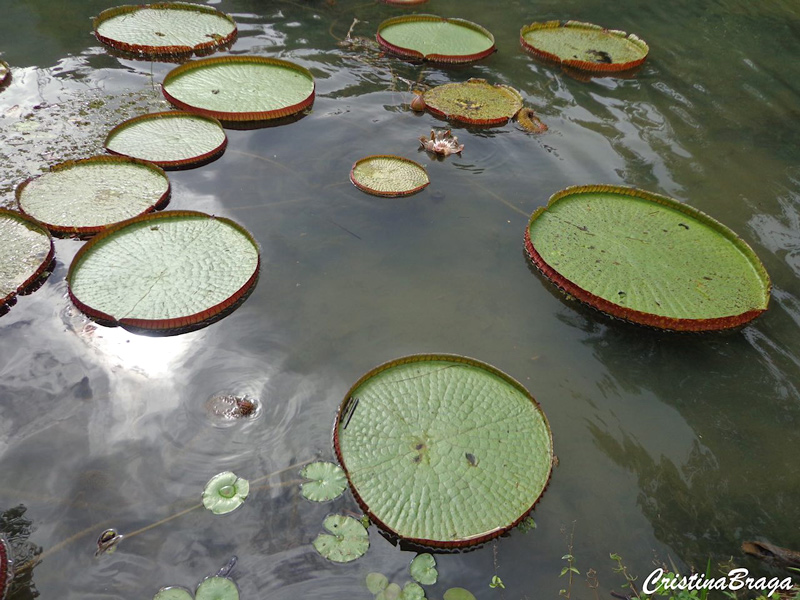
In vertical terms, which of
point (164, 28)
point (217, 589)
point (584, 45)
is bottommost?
point (217, 589)

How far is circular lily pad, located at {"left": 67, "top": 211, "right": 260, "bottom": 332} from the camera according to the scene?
128 inches

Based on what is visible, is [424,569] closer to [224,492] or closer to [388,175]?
[224,492]

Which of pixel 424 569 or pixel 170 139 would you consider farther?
pixel 170 139

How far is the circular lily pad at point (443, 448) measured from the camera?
249cm

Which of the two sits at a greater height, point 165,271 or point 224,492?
point 165,271

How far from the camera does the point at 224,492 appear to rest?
2629 millimetres

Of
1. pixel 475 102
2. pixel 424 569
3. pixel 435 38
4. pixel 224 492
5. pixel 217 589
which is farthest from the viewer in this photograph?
pixel 435 38

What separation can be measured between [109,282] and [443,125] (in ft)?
11.2

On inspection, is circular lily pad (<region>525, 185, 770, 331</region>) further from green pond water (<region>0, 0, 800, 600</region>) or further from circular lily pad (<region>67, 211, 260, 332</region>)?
circular lily pad (<region>67, 211, 260, 332</region>)

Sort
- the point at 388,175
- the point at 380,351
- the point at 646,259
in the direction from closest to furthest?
the point at 380,351 < the point at 646,259 < the point at 388,175

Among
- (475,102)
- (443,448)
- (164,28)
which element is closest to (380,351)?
(443,448)

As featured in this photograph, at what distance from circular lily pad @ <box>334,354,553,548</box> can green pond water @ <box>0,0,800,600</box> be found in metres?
0.18

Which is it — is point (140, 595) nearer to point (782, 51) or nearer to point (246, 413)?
point (246, 413)

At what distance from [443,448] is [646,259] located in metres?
2.16
